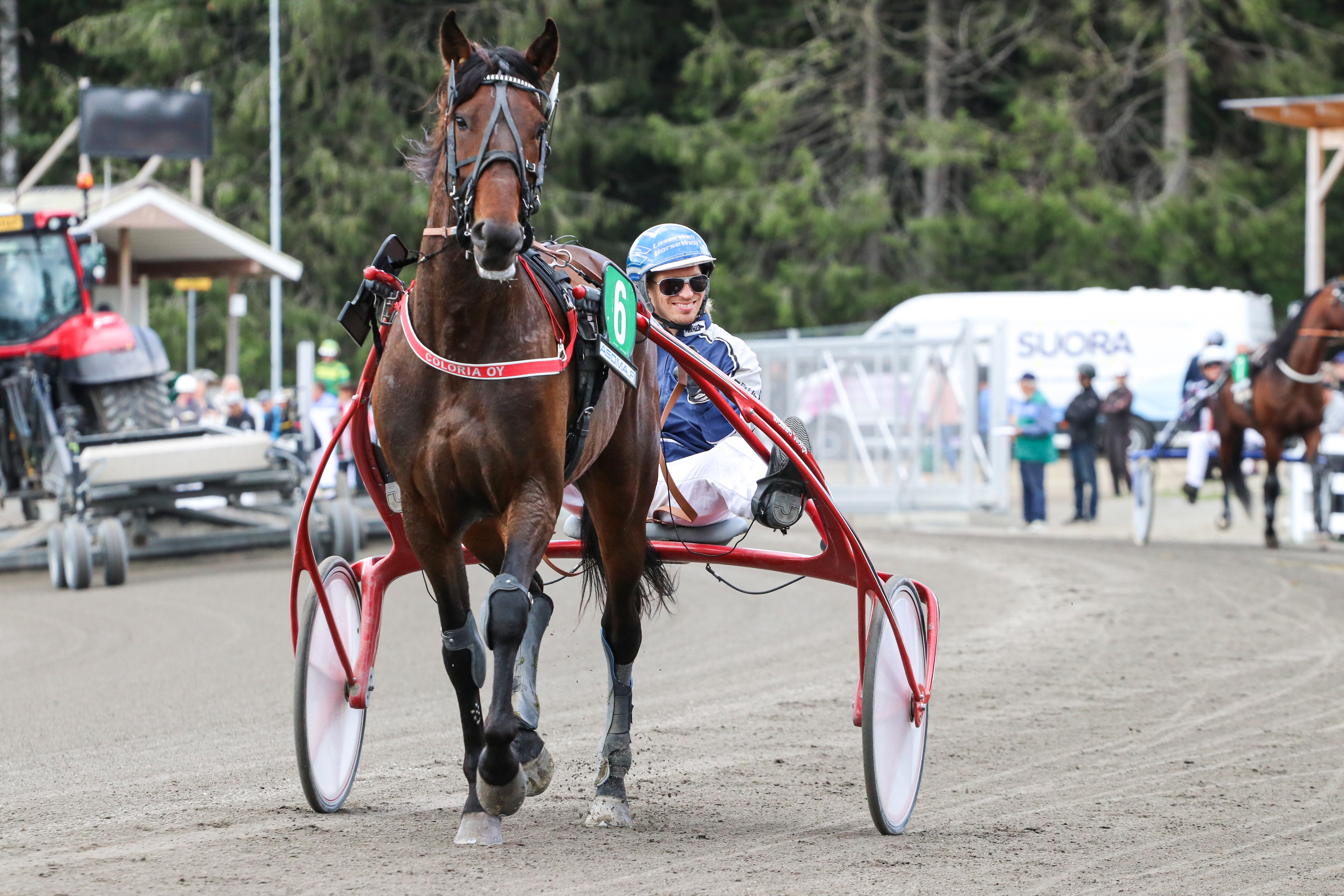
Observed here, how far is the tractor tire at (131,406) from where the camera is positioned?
13414 mm

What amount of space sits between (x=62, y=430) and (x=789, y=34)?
71.7 feet

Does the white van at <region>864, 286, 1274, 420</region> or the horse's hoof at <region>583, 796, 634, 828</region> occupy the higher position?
the white van at <region>864, 286, 1274, 420</region>

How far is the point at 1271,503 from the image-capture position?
14.0 metres

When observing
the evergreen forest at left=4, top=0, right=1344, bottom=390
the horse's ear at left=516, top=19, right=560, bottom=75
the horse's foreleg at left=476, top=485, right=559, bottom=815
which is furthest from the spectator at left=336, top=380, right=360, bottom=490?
the evergreen forest at left=4, top=0, right=1344, bottom=390

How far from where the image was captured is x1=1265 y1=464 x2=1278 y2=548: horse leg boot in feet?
45.4

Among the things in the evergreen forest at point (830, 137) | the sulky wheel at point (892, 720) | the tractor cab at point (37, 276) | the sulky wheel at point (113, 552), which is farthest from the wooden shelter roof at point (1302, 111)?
the sulky wheel at point (892, 720)

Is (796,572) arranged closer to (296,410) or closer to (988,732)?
(988,732)

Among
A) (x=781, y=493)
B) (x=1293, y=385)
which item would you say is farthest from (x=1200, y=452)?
(x=781, y=493)

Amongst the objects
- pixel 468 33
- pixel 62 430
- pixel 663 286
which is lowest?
pixel 62 430

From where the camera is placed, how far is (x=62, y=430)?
42.1 feet

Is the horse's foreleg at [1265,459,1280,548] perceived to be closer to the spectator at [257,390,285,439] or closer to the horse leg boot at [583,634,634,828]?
the spectator at [257,390,285,439]

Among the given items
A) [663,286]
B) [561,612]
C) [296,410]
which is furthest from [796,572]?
[296,410]

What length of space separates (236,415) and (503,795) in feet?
46.2

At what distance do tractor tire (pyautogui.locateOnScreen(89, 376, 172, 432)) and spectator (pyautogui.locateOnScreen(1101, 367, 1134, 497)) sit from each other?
9.84 metres
